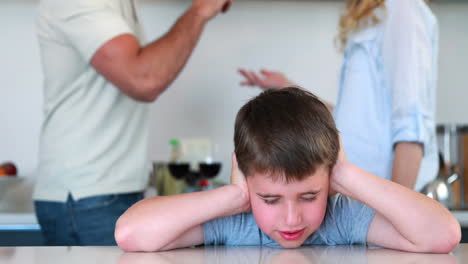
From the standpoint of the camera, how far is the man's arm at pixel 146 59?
1.31 meters

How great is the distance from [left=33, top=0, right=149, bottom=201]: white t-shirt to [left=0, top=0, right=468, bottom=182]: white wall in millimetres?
991

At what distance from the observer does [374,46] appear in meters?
1.29

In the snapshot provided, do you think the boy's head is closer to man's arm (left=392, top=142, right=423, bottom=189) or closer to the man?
man's arm (left=392, top=142, right=423, bottom=189)

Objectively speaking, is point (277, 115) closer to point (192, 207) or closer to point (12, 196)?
point (192, 207)

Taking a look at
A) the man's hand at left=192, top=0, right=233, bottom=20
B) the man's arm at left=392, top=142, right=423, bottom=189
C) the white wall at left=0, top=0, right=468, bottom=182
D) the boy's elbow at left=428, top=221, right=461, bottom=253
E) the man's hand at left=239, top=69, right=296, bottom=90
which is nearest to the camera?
the boy's elbow at left=428, top=221, right=461, bottom=253

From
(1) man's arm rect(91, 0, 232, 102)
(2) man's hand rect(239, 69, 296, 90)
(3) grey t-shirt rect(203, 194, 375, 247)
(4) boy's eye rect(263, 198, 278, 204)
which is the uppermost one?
(1) man's arm rect(91, 0, 232, 102)

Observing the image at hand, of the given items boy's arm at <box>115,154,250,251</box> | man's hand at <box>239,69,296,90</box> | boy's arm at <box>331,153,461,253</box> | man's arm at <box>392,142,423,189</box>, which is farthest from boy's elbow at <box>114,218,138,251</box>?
man's hand at <box>239,69,296,90</box>

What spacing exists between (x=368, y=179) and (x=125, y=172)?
0.67m

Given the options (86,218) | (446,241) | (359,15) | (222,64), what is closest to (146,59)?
(86,218)

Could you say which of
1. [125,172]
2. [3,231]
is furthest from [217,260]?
[3,231]

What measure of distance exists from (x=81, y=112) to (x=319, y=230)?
26.8 inches

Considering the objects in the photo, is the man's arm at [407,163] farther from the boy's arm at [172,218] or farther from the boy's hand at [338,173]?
the boy's arm at [172,218]

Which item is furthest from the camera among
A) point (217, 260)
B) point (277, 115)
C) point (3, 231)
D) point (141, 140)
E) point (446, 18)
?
point (446, 18)

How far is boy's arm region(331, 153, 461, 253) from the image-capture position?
2.87ft
